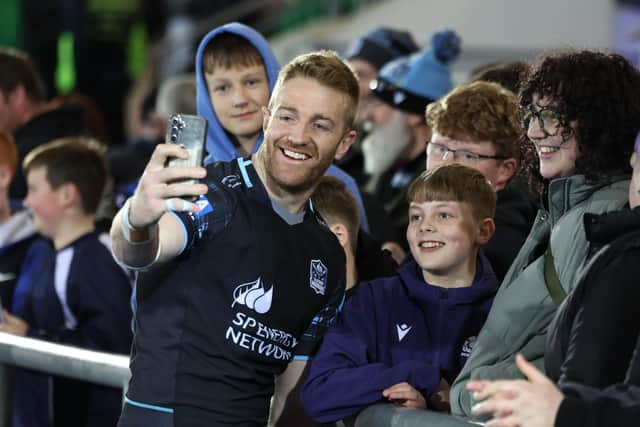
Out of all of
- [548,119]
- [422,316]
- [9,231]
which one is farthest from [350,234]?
[9,231]

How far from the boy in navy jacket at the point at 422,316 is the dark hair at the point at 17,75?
3420 mm

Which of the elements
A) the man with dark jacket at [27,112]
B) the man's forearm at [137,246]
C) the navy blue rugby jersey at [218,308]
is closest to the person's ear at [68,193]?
the man with dark jacket at [27,112]

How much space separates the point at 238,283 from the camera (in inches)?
114

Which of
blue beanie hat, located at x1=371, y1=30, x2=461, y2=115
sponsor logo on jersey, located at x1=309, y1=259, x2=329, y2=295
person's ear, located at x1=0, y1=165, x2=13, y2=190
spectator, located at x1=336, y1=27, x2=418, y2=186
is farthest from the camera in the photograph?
spectator, located at x1=336, y1=27, x2=418, y2=186

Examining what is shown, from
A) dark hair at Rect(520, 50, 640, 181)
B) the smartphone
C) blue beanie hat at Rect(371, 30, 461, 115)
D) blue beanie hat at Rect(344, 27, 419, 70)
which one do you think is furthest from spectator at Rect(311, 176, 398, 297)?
blue beanie hat at Rect(344, 27, 419, 70)

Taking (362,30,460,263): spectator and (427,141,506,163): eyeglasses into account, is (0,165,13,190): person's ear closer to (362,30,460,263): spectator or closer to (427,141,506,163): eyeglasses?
(362,30,460,263): spectator

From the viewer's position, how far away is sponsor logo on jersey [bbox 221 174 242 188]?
9.68ft

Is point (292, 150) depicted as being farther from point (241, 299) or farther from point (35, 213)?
point (35, 213)

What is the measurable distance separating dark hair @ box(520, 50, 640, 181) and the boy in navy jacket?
44 centimetres

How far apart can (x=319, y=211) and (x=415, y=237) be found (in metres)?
0.43

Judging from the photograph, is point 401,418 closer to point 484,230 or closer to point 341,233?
point 484,230

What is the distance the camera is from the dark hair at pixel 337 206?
357cm

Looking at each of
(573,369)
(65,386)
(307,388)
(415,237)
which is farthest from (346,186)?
(573,369)

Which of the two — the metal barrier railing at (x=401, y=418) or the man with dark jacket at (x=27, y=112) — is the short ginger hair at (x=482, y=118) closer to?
the metal barrier railing at (x=401, y=418)
